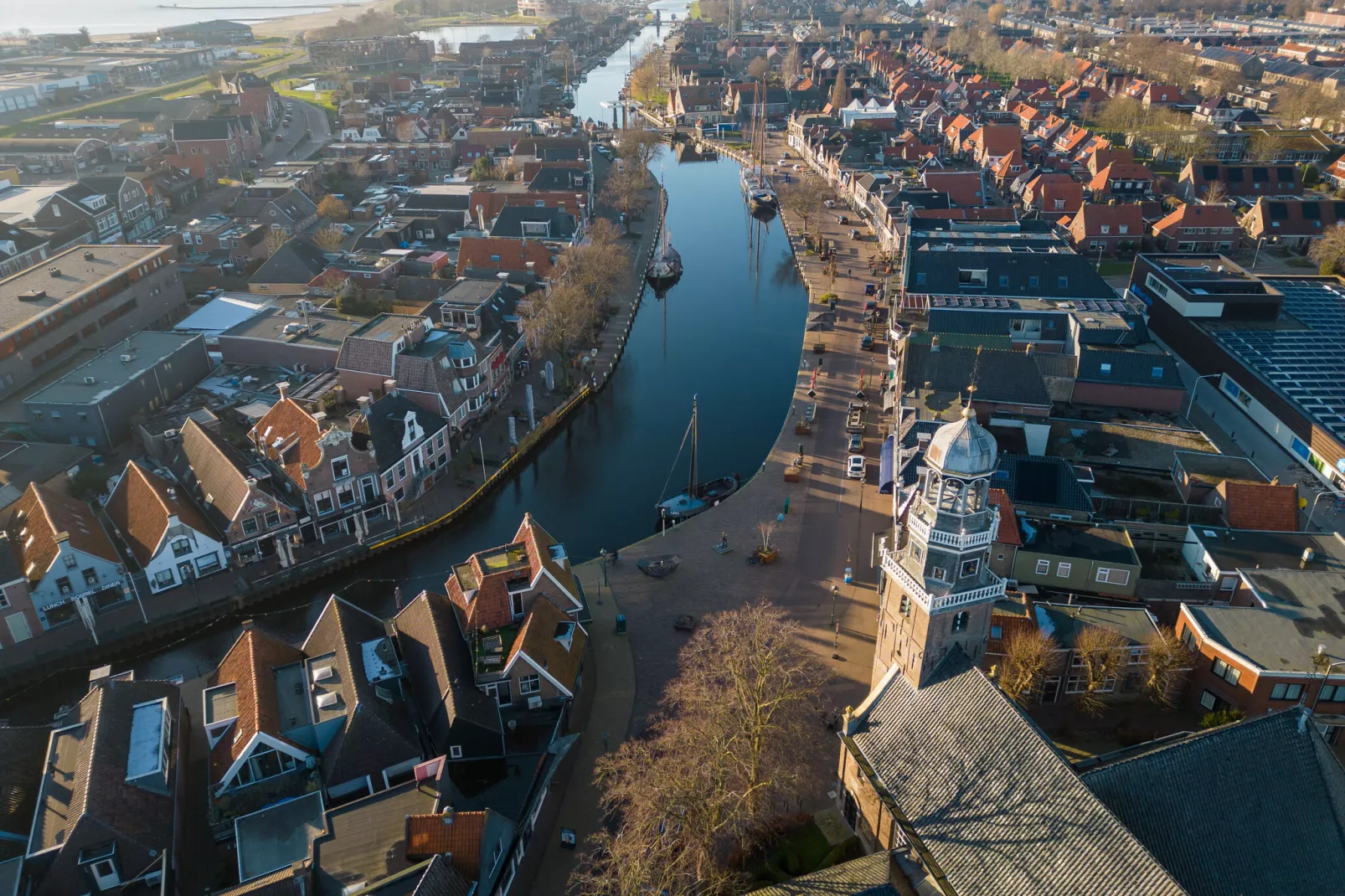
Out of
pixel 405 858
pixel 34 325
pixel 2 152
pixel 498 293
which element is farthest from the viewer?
pixel 2 152

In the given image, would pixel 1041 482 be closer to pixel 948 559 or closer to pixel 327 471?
pixel 948 559

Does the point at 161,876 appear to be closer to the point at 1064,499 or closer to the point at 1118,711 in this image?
the point at 1118,711

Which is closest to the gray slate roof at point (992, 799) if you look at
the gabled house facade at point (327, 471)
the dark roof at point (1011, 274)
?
the gabled house facade at point (327, 471)

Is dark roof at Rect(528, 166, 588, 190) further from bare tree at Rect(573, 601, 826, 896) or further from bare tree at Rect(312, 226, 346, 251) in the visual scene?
bare tree at Rect(573, 601, 826, 896)

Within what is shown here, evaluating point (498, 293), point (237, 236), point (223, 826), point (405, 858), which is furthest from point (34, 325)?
point (405, 858)

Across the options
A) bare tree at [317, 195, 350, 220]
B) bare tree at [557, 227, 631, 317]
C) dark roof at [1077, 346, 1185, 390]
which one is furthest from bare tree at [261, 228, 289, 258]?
dark roof at [1077, 346, 1185, 390]

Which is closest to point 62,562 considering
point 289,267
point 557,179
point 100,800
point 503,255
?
point 100,800
